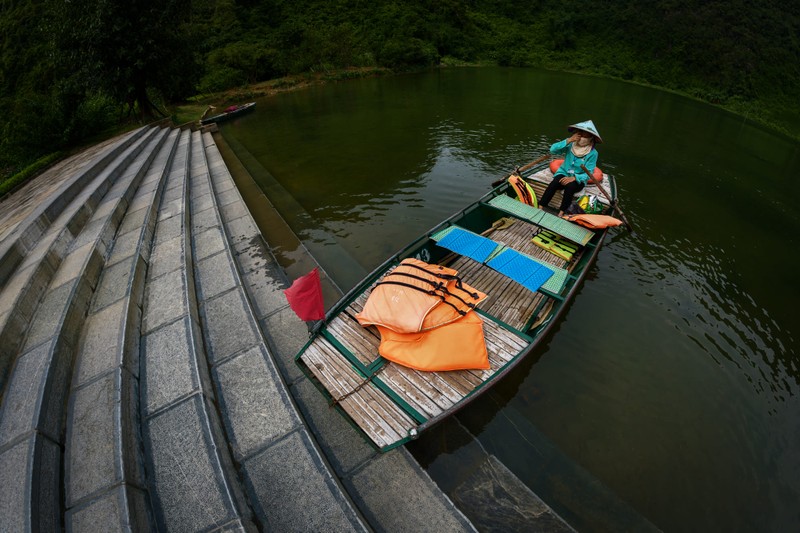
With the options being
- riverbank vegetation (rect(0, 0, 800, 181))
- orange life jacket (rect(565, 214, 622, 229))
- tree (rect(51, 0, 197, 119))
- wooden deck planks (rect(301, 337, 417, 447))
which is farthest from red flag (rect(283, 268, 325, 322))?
tree (rect(51, 0, 197, 119))

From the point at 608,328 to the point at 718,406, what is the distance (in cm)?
237

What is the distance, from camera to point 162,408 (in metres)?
5.02

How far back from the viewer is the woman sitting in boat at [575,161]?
10527 millimetres

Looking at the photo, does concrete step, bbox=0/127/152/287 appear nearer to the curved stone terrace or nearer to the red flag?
the curved stone terrace

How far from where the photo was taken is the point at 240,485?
4434 millimetres

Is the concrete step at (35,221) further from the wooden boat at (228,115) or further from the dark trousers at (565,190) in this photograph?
the dark trousers at (565,190)

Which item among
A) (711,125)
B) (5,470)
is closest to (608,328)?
(5,470)

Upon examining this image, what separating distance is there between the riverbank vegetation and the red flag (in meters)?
21.3

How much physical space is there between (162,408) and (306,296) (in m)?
2.61

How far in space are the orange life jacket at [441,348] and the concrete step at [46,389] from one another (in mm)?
4267

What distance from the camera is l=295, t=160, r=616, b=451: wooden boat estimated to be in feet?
16.7

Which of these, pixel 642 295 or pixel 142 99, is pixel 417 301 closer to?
pixel 642 295

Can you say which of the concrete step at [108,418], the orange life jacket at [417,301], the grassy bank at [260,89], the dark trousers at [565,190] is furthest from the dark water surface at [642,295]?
the grassy bank at [260,89]

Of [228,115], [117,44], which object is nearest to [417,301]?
[117,44]
